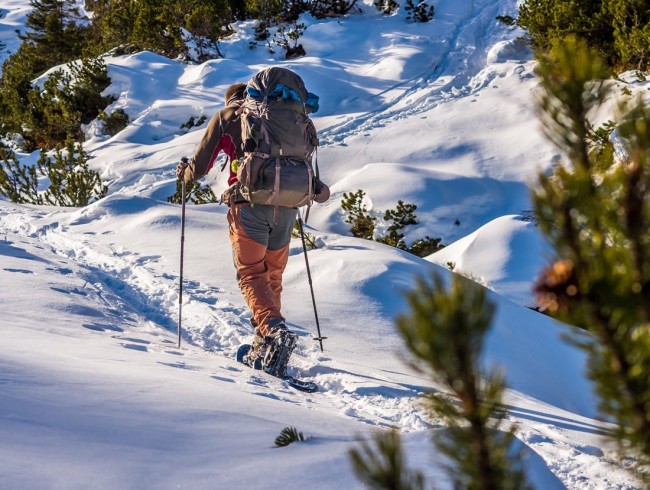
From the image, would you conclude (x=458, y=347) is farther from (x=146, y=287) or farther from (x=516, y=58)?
(x=516, y=58)

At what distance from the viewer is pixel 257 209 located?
3.74 m

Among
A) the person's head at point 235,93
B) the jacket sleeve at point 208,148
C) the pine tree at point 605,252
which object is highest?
the pine tree at point 605,252

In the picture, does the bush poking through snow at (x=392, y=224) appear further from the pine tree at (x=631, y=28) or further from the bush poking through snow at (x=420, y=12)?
the bush poking through snow at (x=420, y=12)

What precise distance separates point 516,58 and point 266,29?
7396mm

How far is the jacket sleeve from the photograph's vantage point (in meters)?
3.83

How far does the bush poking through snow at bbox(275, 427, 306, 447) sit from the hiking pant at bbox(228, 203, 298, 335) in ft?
5.27

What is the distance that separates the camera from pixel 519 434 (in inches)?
117

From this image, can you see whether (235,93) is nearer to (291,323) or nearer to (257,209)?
(257,209)

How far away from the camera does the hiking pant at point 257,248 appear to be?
3.74m

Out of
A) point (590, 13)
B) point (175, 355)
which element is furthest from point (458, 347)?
point (590, 13)

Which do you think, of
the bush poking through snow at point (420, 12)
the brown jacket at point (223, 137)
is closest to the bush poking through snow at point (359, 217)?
the brown jacket at point (223, 137)

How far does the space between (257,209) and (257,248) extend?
9.3 inches

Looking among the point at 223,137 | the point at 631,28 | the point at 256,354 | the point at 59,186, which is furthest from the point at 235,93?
the point at 631,28

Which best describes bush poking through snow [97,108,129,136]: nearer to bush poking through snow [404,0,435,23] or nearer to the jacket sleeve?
bush poking through snow [404,0,435,23]
